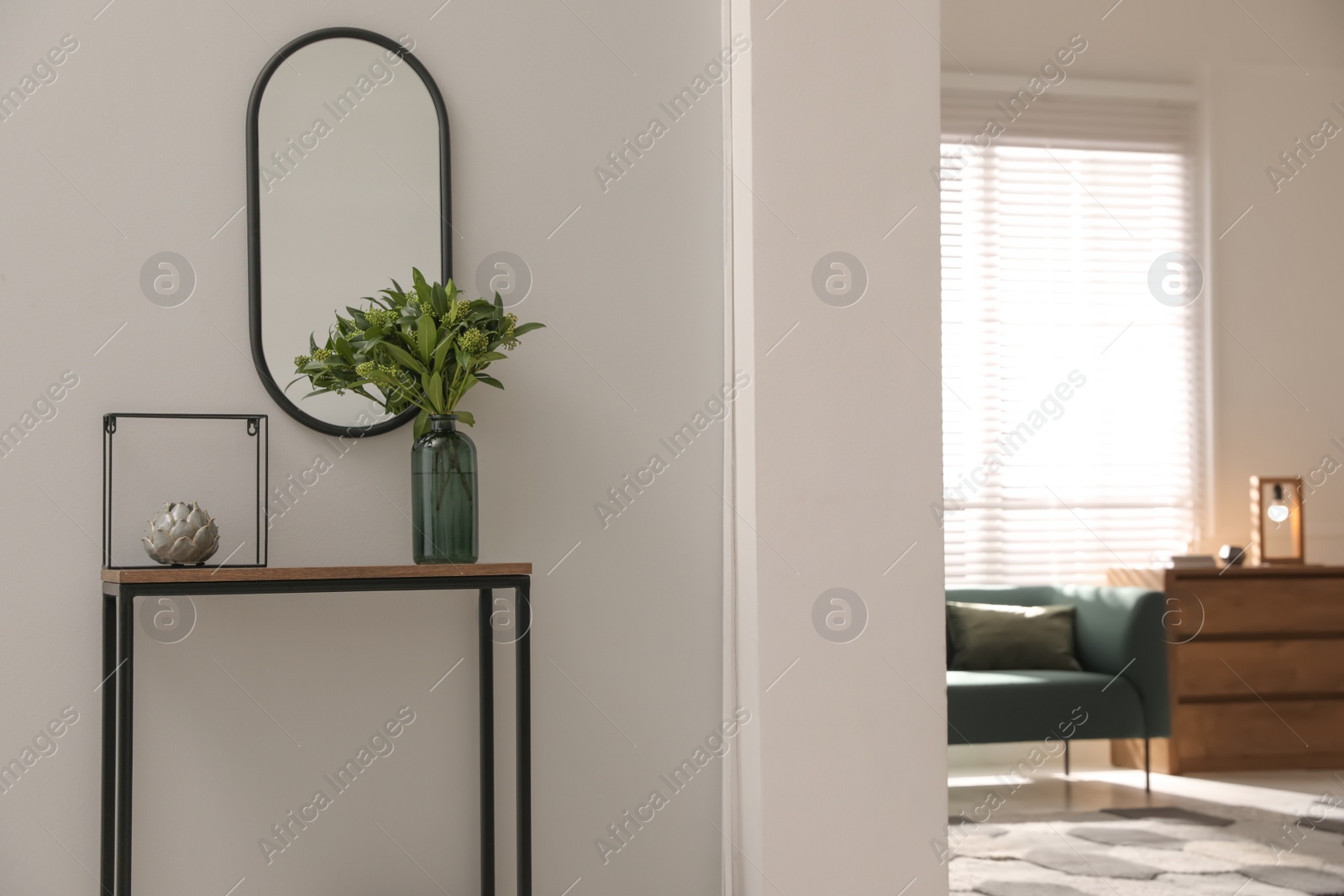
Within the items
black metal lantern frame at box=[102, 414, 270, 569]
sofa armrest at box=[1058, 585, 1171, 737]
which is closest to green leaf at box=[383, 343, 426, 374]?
black metal lantern frame at box=[102, 414, 270, 569]

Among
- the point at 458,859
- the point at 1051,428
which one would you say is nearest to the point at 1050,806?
the point at 1051,428

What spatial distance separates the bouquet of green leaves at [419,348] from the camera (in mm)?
2086

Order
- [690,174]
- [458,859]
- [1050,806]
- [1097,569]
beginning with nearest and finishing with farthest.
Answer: [458,859]
[690,174]
[1050,806]
[1097,569]

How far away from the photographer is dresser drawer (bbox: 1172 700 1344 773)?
443 centimetres

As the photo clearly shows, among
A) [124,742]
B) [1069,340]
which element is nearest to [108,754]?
[124,742]

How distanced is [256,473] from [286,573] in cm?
42

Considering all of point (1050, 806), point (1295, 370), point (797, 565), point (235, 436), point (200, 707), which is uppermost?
point (1295, 370)

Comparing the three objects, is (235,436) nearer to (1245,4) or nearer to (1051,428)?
(1051,428)

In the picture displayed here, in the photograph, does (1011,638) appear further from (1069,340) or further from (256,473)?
(256,473)

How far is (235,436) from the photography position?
2250 millimetres

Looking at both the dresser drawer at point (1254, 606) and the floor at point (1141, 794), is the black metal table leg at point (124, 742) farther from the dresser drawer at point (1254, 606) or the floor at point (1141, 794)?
the dresser drawer at point (1254, 606)

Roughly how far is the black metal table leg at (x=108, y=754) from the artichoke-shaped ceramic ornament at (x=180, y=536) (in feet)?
0.63

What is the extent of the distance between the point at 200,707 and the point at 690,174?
1.57 metres

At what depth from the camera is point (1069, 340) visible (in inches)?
195
